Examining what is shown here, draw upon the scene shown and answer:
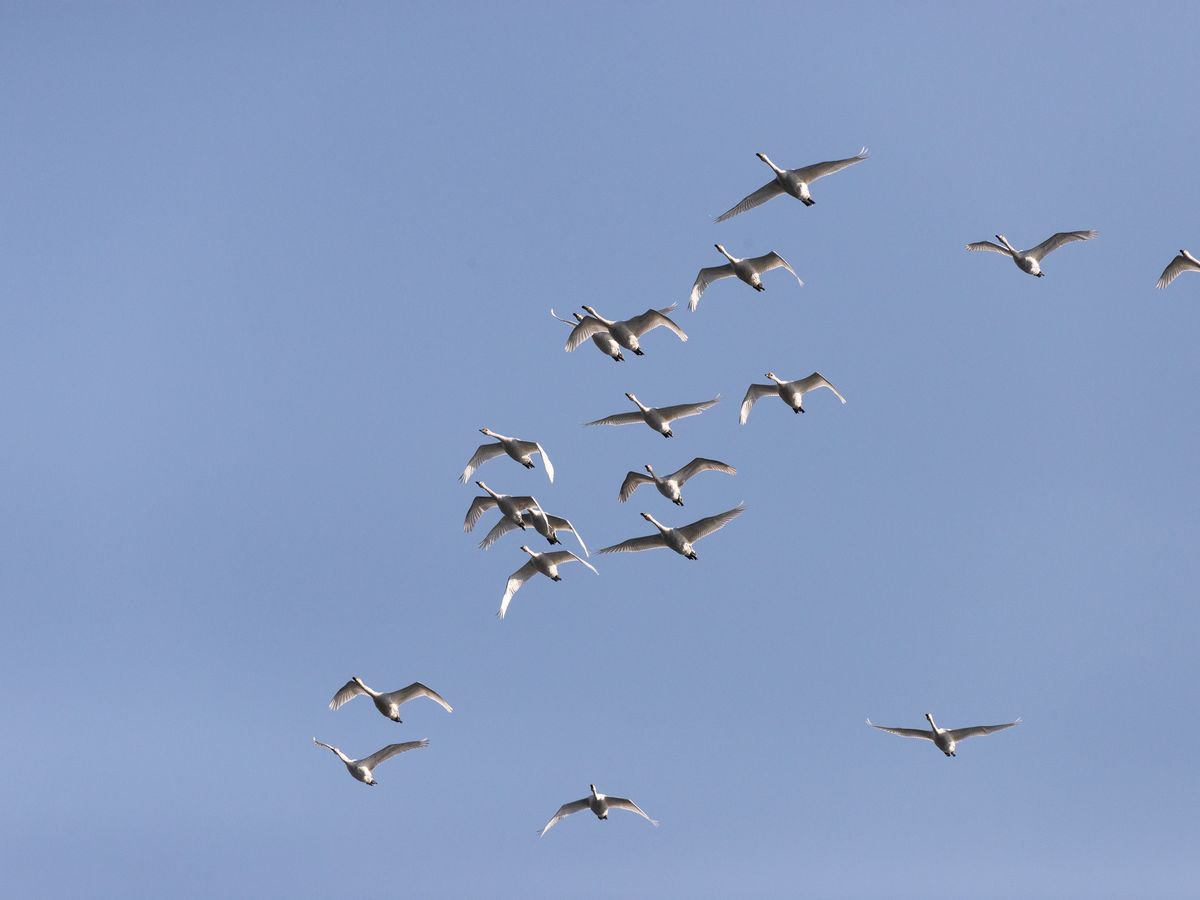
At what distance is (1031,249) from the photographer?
7425 cm

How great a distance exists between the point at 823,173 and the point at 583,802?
26442mm

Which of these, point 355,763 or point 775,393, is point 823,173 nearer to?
point 775,393

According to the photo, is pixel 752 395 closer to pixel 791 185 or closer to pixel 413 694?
pixel 791 185

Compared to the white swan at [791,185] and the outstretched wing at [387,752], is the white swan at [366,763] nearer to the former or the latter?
the outstretched wing at [387,752]

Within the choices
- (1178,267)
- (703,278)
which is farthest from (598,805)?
(1178,267)

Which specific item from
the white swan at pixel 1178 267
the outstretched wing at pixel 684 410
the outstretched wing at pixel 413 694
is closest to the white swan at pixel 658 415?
the outstretched wing at pixel 684 410

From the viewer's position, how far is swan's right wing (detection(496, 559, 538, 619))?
234 ft

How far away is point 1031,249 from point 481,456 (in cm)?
2493

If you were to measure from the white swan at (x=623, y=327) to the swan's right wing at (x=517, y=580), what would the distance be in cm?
932

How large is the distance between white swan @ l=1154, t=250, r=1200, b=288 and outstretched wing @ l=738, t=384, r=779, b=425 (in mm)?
17144

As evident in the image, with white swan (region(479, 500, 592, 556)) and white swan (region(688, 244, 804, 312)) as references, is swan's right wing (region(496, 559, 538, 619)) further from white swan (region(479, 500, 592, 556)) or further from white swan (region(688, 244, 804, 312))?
white swan (region(688, 244, 804, 312))

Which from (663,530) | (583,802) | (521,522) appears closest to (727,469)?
(663,530)

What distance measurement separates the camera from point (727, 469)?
6962cm

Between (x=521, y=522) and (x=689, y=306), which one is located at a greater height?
(x=689, y=306)
